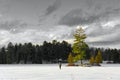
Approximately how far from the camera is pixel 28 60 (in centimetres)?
18638

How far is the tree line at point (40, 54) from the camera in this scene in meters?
188

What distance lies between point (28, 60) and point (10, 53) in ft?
50.1

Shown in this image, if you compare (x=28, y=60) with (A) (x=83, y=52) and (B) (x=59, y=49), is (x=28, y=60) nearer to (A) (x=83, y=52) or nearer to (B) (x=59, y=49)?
(B) (x=59, y=49)

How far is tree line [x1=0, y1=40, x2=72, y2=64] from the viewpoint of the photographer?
188 m
